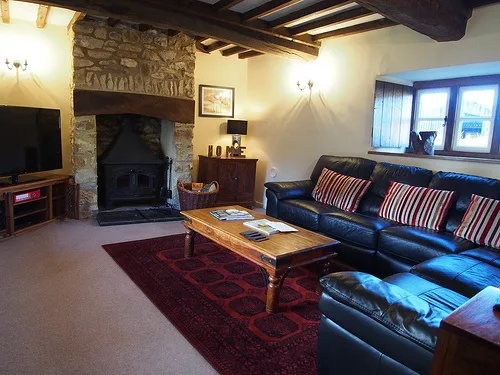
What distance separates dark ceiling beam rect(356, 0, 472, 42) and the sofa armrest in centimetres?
197

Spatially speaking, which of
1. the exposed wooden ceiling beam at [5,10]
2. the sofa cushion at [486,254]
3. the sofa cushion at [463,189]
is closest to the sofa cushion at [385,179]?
the sofa cushion at [463,189]

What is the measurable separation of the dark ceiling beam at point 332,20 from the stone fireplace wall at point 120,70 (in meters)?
1.61

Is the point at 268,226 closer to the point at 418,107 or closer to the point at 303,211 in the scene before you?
the point at 303,211

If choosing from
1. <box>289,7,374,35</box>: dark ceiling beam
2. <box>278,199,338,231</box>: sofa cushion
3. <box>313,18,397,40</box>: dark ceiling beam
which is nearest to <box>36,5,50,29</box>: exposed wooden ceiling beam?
<box>289,7,374,35</box>: dark ceiling beam

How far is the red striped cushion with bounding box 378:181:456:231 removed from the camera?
9.99ft

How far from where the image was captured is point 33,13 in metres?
4.06

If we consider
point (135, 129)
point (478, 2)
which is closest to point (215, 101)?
point (135, 129)

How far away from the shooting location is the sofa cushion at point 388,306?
Answer: 1.26m

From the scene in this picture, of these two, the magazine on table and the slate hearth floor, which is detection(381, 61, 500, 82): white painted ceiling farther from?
the slate hearth floor

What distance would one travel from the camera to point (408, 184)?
11.3 feet

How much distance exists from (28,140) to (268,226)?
296cm

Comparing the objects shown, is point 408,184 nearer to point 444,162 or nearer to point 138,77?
point 444,162

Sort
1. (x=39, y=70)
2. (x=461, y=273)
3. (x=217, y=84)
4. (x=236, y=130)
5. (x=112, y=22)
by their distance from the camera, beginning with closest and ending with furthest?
(x=461, y=273)
(x=112, y=22)
(x=39, y=70)
(x=236, y=130)
(x=217, y=84)

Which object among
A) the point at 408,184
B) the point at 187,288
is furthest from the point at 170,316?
the point at 408,184
